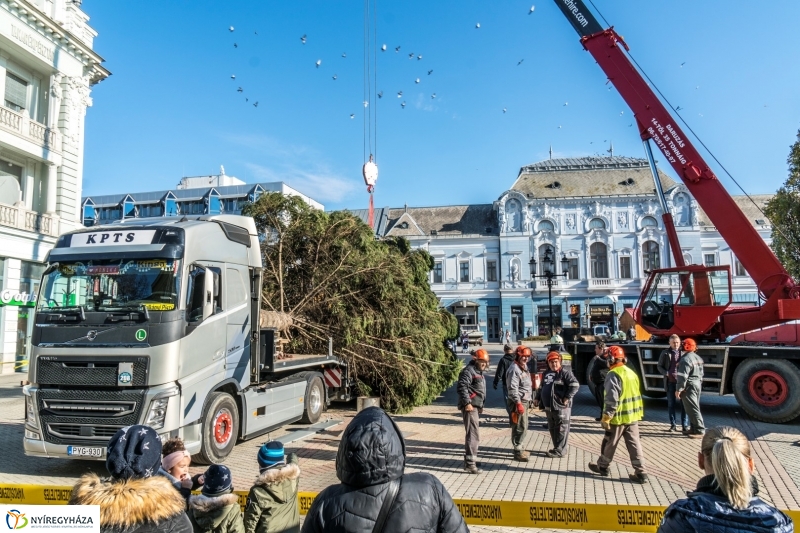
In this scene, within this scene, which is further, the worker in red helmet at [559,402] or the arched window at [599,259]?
the arched window at [599,259]

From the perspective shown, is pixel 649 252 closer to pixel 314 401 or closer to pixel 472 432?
pixel 314 401

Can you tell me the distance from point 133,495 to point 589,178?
163 ft

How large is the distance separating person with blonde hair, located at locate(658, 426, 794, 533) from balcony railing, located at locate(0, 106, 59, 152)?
23.5m

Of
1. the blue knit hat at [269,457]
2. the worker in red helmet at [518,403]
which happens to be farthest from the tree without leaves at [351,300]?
the blue knit hat at [269,457]

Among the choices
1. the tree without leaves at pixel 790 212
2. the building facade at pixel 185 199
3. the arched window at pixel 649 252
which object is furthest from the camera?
the building facade at pixel 185 199

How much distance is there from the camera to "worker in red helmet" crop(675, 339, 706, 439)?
9.75 m

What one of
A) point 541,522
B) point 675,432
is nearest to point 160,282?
point 541,522

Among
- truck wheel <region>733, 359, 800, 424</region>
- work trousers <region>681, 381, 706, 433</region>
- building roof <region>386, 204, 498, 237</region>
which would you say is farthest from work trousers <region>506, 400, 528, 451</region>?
building roof <region>386, 204, 498, 237</region>

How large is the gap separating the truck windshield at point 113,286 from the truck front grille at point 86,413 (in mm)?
1134

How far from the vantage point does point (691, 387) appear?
979 cm

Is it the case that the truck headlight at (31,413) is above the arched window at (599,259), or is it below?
below

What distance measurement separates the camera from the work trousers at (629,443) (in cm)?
712

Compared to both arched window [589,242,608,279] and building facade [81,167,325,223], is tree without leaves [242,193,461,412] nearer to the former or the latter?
arched window [589,242,608,279]

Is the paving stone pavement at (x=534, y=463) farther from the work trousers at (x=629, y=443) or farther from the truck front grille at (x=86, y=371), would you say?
the truck front grille at (x=86, y=371)
